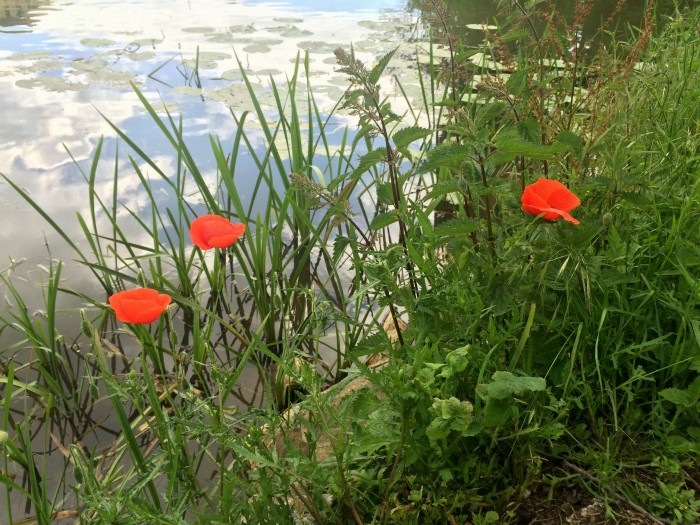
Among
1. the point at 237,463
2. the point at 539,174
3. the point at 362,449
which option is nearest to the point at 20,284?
the point at 237,463

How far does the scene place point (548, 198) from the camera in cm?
109

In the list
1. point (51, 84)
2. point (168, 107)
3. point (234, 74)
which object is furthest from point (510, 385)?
point (51, 84)

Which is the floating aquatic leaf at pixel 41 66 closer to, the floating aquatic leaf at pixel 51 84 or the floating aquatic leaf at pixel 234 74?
the floating aquatic leaf at pixel 51 84

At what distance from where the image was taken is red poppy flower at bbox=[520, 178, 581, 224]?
105 centimetres

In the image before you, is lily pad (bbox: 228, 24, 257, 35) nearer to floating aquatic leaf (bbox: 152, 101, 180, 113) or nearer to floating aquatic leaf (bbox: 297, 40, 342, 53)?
floating aquatic leaf (bbox: 297, 40, 342, 53)

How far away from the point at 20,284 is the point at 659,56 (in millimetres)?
2745

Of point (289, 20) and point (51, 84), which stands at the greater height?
point (289, 20)

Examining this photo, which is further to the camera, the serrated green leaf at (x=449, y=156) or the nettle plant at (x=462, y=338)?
the serrated green leaf at (x=449, y=156)

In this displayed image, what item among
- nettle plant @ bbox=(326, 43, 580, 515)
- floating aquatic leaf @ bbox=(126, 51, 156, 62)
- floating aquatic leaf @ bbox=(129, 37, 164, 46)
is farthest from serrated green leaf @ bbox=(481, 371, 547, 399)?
floating aquatic leaf @ bbox=(129, 37, 164, 46)

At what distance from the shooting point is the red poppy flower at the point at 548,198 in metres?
1.05

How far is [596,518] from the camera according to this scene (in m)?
1.01

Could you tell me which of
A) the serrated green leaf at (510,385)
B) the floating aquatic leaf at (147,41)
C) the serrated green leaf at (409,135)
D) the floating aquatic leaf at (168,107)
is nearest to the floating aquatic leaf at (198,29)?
the floating aquatic leaf at (147,41)

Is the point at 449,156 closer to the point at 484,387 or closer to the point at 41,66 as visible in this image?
Answer: the point at 484,387

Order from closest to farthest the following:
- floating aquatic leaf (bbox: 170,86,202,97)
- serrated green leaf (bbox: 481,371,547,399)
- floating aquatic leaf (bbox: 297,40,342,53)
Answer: serrated green leaf (bbox: 481,371,547,399) → floating aquatic leaf (bbox: 170,86,202,97) → floating aquatic leaf (bbox: 297,40,342,53)
